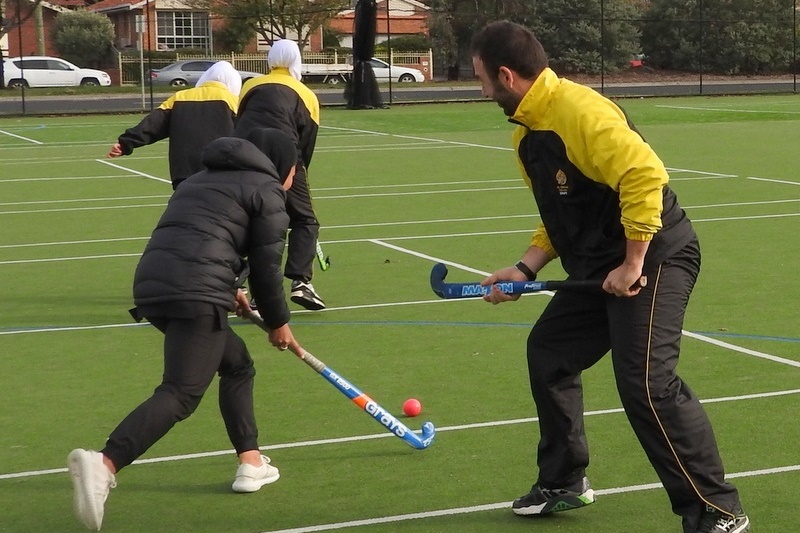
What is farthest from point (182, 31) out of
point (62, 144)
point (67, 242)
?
point (67, 242)

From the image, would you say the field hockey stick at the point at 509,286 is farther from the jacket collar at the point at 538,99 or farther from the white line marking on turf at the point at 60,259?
the white line marking on turf at the point at 60,259

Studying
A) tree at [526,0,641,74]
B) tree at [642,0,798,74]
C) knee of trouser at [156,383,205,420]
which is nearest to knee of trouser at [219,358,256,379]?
knee of trouser at [156,383,205,420]

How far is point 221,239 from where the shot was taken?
17.6 ft

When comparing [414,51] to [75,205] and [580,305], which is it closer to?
[75,205]

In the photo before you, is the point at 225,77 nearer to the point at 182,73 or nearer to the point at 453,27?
the point at 182,73

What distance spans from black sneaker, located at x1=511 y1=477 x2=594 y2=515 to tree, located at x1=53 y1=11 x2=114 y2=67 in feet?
199

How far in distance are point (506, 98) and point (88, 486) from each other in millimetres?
2156

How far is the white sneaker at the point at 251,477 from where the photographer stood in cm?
600

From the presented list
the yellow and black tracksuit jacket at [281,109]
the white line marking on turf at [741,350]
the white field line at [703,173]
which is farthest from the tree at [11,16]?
the white line marking on turf at [741,350]

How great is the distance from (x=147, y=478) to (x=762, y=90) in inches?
1672

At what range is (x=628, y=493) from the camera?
5.88 meters

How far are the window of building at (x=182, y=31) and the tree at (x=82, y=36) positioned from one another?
2903 millimetres

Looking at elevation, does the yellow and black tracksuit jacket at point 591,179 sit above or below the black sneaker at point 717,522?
above

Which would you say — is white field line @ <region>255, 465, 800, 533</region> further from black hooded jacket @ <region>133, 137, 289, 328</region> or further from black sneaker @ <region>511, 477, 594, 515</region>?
black hooded jacket @ <region>133, 137, 289, 328</region>
